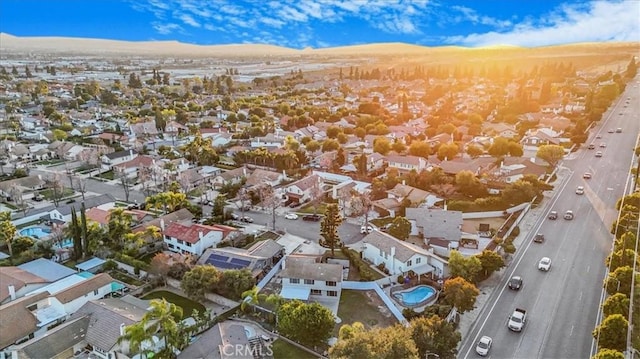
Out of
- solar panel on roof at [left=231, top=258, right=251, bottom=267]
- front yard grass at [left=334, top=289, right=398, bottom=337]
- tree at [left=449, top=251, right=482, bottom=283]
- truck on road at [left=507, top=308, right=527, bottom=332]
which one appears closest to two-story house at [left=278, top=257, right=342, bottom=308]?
front yard grass at [left=334, top=289, right=398, bottom=337]

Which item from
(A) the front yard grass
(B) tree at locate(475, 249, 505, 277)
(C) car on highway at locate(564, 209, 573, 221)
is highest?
(B) tree at locate(475, 249, 505, 277)

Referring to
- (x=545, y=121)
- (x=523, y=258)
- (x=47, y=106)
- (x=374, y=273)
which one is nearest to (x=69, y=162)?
(x=47, y=106)

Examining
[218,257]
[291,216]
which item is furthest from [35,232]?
[291,216]

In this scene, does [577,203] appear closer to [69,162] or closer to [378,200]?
[378,200]

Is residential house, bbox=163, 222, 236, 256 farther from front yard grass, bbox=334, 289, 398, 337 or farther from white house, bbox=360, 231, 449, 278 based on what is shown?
white house, bbox=360, 231, 449, 278

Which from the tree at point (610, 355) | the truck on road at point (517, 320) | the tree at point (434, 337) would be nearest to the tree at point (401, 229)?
the truck on road at point (517, 320)

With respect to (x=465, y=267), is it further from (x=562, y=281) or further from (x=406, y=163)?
(x=406, y=163)
